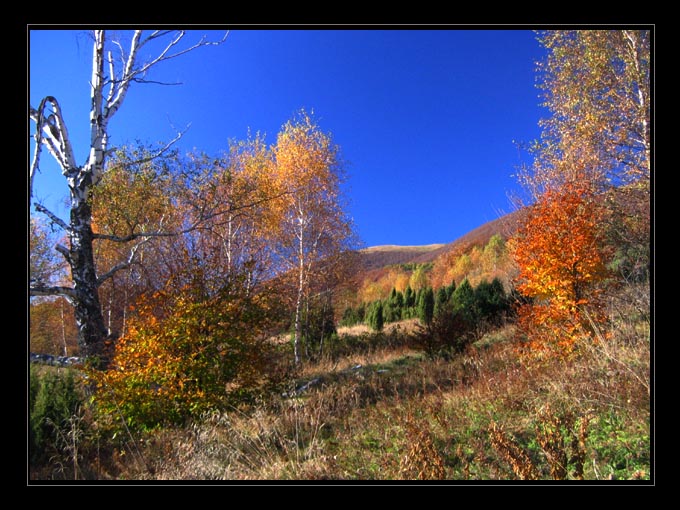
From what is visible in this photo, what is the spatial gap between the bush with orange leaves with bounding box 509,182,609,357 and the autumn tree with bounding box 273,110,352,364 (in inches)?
253

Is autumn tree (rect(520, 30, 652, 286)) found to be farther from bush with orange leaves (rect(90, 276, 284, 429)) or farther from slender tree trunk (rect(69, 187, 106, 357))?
slender tree trunk (rect(69, 187, 106, 357))

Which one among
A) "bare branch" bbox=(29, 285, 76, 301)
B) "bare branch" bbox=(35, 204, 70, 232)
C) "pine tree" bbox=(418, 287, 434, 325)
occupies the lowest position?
"pine tree" bbox=(418, 287, 434, 325)

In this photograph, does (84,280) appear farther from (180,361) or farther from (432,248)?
(432,248)

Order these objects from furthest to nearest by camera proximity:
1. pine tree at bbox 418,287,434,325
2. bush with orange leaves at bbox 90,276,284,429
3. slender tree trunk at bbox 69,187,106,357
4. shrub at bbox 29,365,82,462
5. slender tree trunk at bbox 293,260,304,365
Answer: pine tree at bbox 418,287,434,325, slender tree trunk at bbox 293,260,304,365, slender tree trunk at bbox 69,187,106,357, bush with orange leaves at bbox 90,276,284,429, shrub at bbox 29,365,82,462

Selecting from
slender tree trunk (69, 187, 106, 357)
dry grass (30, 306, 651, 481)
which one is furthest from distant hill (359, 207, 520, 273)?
slender tree trunk (69, 187, 106, 357)

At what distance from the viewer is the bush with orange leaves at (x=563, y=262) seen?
7062 millimetres

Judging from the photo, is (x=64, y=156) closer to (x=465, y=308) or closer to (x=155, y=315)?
(x=155, y=315)

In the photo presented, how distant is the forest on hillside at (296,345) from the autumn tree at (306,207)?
0.95 metres

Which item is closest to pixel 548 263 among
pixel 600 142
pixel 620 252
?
pixel 620 252

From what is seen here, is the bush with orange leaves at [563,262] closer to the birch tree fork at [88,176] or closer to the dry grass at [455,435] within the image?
the dry grass at [455,435]

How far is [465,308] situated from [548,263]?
746cm

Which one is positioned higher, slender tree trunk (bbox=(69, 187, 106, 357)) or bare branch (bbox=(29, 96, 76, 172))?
bare branch (bbox=(29, 96, 76, 172))

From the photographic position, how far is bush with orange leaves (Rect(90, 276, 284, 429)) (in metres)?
4.65

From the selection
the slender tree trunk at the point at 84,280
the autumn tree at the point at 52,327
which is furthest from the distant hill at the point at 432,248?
the slender tree trunk at the point at 84,280
